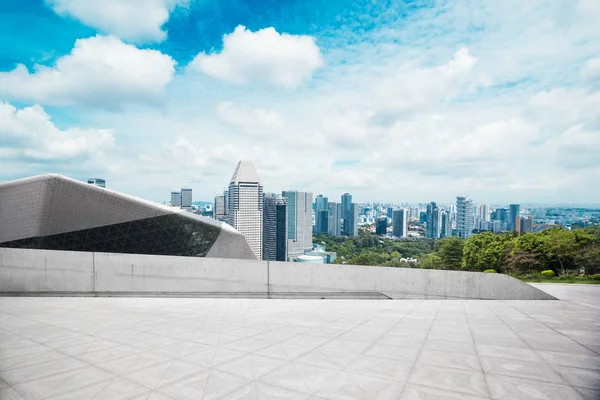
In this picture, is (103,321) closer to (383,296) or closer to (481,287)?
(383,296)

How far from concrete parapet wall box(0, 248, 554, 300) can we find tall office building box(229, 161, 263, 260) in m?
141

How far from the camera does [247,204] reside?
529 feet

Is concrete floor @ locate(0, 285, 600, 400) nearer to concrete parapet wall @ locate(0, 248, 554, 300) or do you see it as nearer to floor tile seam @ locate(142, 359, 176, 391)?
floor tile seam @ locate(142, 359, 176, 391)

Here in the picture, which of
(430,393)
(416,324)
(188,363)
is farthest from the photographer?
(416,324)

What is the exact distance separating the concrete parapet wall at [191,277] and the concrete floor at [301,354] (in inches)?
135

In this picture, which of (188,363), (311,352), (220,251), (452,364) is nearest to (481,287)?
(452,364)

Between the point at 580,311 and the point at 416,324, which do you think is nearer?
the point at 416,324

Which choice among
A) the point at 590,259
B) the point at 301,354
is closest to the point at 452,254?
the point at 590,259

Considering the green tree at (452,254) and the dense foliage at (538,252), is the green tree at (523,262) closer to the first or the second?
the dense foliage at (538,252)

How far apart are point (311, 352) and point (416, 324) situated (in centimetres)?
323

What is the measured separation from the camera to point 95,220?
804 inches

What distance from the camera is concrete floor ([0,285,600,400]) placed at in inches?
174

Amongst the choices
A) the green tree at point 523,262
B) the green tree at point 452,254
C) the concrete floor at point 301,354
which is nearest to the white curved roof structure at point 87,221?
the concrete floor at point 301,354

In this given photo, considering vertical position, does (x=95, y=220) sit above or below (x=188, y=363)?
above
